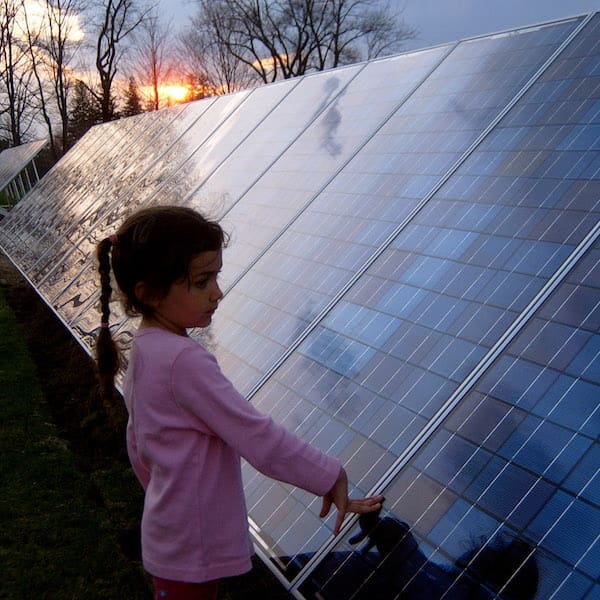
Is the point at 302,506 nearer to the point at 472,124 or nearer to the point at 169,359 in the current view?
the point at 169,359

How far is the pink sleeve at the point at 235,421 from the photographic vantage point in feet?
6.44

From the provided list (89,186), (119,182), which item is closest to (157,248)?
(119,182)

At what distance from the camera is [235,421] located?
196 centimetres

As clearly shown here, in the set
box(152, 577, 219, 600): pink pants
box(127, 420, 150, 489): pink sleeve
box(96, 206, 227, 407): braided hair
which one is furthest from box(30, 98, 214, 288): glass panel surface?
box(152, 577, 219, 600): pink pants

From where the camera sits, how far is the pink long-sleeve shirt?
77.5 inches

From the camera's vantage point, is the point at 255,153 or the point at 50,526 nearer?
the point at 50,526

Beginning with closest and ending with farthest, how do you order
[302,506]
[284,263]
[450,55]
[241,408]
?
[241,408] < [302,506] < [284,263] < [450,55]

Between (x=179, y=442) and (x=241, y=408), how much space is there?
261 mm

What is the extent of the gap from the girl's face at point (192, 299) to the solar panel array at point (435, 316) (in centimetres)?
102

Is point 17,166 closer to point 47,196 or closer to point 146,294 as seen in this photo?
point 47,196

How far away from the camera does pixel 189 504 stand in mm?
2080

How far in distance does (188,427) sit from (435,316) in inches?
57.2

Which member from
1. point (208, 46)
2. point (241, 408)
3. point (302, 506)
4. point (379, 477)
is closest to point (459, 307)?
point (379, 477)

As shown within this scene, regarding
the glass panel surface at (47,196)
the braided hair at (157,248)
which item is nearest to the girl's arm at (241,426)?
the braided hair at (157,248)
